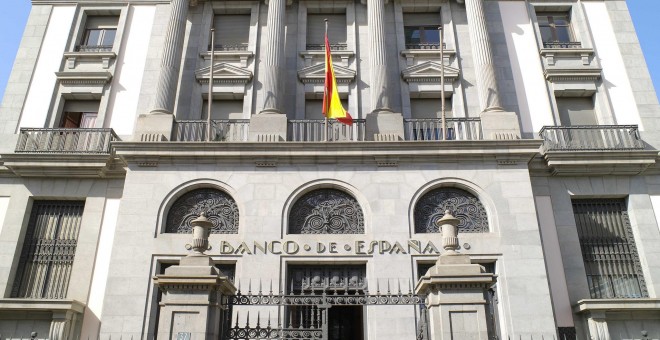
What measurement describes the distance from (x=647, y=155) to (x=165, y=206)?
1483 centimetres

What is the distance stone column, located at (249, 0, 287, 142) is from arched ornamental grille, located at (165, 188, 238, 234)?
212cm

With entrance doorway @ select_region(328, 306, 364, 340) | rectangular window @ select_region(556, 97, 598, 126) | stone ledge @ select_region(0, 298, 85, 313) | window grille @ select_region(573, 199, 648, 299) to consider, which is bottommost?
entrance doorway @ select_region(328, 306, 364, 340)

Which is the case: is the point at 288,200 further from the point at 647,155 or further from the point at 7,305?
the point at 647,155

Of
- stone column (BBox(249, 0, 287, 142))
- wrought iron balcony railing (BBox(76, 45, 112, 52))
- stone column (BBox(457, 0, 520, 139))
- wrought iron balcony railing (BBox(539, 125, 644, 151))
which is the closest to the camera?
stone column (BBox(457, 0, 520, 139))

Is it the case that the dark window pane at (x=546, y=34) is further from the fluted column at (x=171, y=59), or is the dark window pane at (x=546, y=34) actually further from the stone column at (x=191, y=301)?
the stone column at (x=191, y=301)

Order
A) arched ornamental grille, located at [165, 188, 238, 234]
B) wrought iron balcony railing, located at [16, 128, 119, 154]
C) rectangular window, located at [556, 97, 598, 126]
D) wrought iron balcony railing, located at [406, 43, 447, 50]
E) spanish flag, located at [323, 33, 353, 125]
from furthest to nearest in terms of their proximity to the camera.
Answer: wrought iron balcony railing, located at [406, 43, 447, 50]
rectangular window, located at [556, 97, 598, 126]
wrought iron balcony railing, located at [16, 128, 119, 154]
spanish flag, located at [323, 33, 353, 125]
arched ornamental grille, located at [165, 188, 238, 234]

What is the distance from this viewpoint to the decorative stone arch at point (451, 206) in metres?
16.0

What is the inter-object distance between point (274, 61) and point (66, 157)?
7293 mm

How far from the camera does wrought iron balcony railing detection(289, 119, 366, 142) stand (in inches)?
687

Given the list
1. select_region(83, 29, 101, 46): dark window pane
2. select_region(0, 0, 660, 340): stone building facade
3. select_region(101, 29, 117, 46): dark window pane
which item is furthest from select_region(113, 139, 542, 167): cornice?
select_region(83, 29, 101, 46): dark window pane

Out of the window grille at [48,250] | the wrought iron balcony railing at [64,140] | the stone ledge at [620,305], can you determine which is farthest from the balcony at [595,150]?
the window grille at [48,250]

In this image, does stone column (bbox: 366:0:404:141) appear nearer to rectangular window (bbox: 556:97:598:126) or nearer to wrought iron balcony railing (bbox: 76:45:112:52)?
rectangular window (bbox: 556:97:598:126)

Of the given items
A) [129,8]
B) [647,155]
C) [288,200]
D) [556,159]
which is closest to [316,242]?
[288,200]

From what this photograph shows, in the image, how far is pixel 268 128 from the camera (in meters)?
17.1
